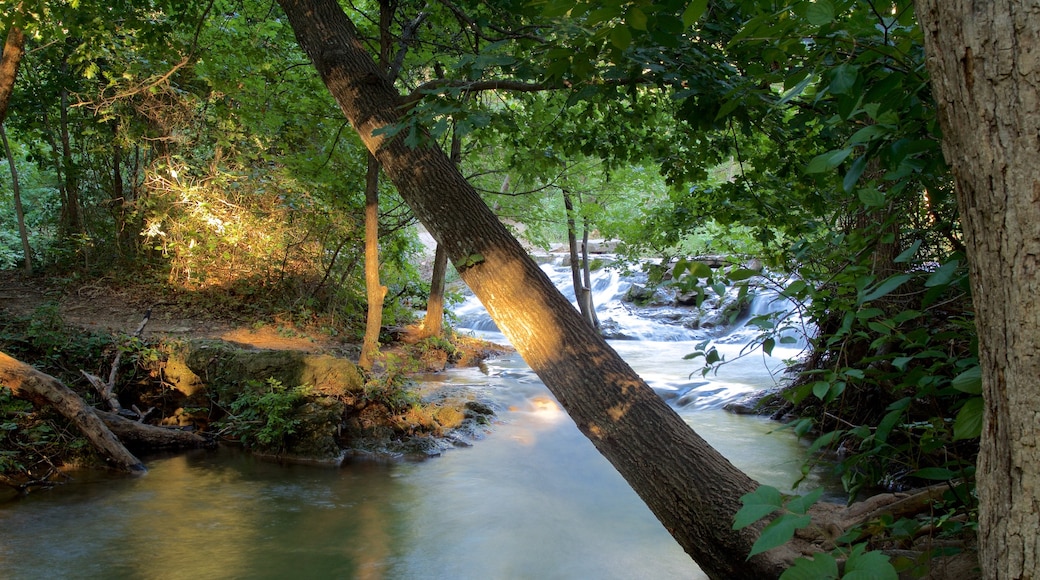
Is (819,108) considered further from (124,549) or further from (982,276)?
(124,549)

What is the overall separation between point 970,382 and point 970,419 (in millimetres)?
79

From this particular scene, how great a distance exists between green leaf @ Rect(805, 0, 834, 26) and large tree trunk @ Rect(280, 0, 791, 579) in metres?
1.74

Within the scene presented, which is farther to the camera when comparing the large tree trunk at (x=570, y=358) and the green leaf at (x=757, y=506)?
the large tree trunk at (x=570, y=358)

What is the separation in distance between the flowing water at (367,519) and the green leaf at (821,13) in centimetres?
405

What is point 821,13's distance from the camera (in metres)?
1.54

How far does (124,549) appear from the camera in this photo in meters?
5.39

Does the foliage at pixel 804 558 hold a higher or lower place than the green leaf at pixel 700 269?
lower

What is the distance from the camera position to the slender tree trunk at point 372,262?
8.02 m

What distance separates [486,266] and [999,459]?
219 cm

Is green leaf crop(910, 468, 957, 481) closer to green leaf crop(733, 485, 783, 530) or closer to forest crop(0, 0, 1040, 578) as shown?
forest crop(0, 0, 1040, 578)

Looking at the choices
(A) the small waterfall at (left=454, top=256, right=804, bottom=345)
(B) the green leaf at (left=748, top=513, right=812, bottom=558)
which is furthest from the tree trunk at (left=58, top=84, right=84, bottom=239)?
(B) the green leaf at (left=748, top=513, right=812, bottom=558)

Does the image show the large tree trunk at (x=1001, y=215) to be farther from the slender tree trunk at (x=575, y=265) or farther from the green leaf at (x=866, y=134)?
the slender tree trunk at (x=575, y=265)

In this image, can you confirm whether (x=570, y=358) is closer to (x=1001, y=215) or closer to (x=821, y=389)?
(x=821, y=389)

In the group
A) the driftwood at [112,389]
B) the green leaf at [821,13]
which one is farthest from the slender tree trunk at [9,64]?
the green leaf at [821,13]
